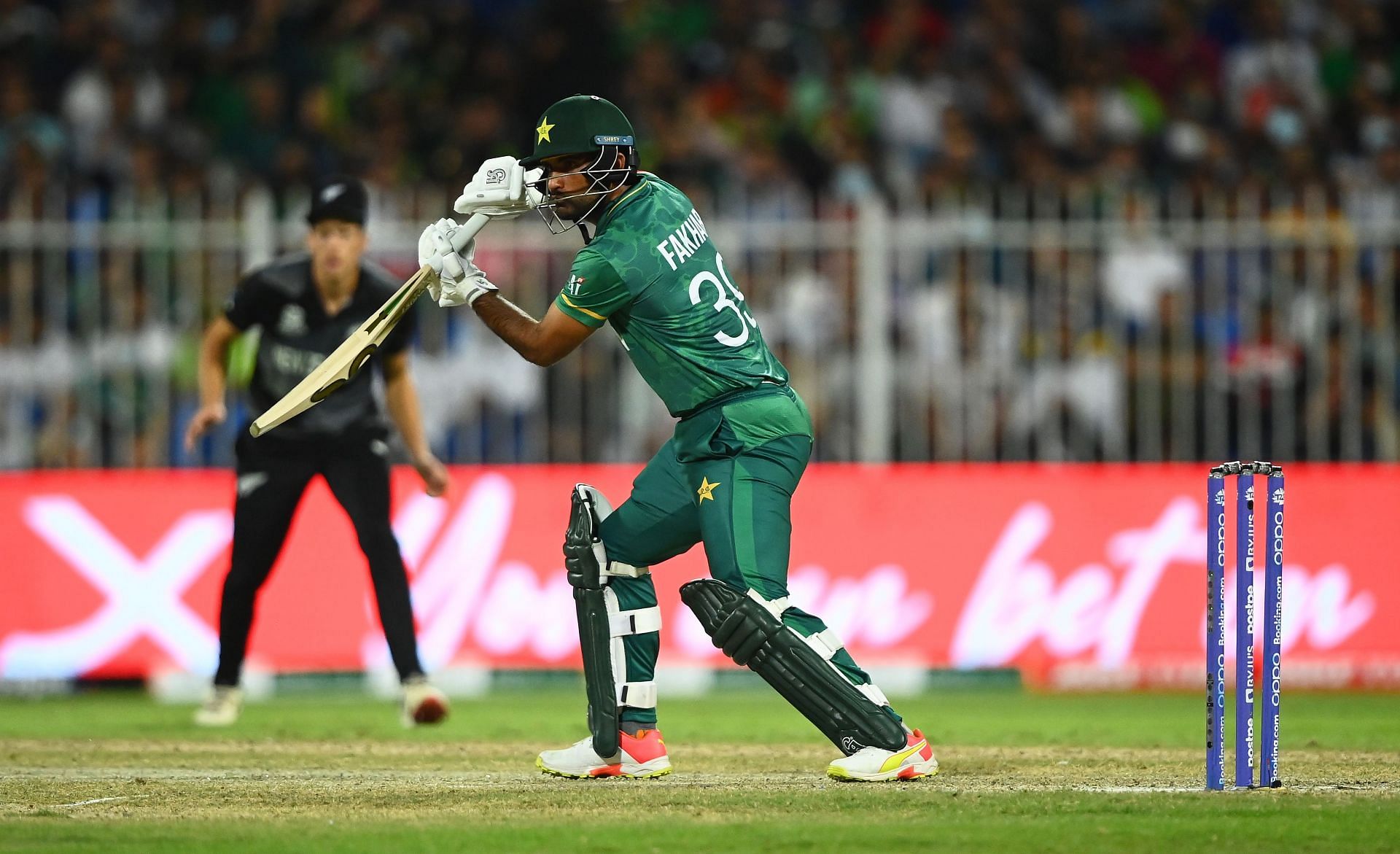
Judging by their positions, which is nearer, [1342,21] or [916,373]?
[916,373]

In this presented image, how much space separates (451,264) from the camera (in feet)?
23.0

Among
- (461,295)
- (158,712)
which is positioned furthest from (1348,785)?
(158,712)

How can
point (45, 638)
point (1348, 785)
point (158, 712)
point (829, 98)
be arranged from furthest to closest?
point (829, 98)
point (45, 638)
point (158, 712)
point (1348, 785)

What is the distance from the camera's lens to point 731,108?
52.5 ft

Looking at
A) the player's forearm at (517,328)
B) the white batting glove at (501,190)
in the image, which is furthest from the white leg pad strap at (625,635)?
the white batting glove at (501,190)

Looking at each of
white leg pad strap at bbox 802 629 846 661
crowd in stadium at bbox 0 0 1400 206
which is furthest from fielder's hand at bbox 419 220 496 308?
crowd in stadium at bbox 0 0 1400 206

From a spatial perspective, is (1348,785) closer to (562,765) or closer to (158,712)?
(562,765)

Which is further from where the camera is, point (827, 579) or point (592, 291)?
point (827, 579)

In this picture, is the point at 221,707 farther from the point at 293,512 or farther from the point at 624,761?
the point at 624,761

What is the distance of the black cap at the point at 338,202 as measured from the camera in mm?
9461

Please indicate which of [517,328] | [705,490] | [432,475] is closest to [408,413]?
[432,475]

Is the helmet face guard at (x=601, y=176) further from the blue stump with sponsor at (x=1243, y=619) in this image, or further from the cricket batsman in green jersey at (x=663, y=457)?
the blue stump with sponsor at (x=1243, y=619)

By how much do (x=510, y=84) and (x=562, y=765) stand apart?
9.99m

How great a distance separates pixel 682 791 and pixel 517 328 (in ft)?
5.37
